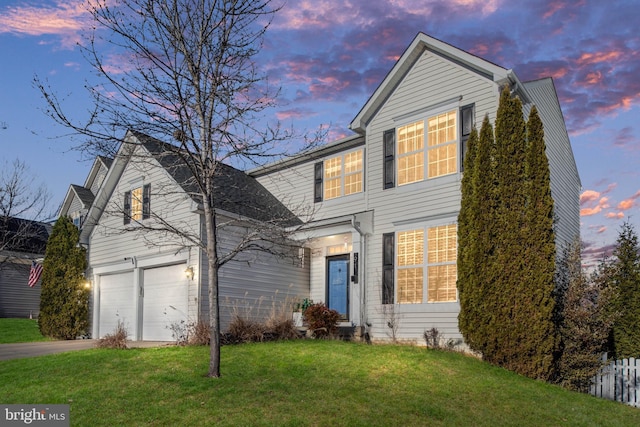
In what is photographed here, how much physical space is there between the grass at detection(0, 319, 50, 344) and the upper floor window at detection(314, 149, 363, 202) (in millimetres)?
11145

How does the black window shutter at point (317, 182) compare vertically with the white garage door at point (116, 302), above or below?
above

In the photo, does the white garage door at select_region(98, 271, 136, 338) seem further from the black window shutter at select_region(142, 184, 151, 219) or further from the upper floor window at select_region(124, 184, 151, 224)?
the black window shutter at select_region(142, 184, 151, 219)

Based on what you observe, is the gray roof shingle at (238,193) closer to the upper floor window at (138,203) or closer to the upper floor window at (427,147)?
the upper floor window at (138,203)

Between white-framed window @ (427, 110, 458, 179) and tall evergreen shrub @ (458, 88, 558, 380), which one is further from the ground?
white-framed window @ (427, 110, 458, 179)

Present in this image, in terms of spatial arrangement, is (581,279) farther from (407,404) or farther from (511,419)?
(407,404)

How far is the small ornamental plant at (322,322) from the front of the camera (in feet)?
49.1

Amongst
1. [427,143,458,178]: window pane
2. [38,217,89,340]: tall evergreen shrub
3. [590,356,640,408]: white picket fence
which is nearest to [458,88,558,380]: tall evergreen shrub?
[427,143,458,178]: window pane

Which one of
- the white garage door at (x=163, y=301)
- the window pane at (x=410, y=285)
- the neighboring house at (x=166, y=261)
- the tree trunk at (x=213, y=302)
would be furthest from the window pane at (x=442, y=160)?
the white garage door at (x=163, y=301)

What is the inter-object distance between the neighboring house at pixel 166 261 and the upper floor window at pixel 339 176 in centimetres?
142

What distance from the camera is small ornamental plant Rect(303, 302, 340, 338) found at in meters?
15.0

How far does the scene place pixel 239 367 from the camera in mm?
10281

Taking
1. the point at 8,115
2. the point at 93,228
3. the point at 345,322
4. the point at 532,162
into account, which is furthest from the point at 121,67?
the point at 93,228

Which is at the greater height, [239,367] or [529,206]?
[529,206]

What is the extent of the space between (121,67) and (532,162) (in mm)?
8445
